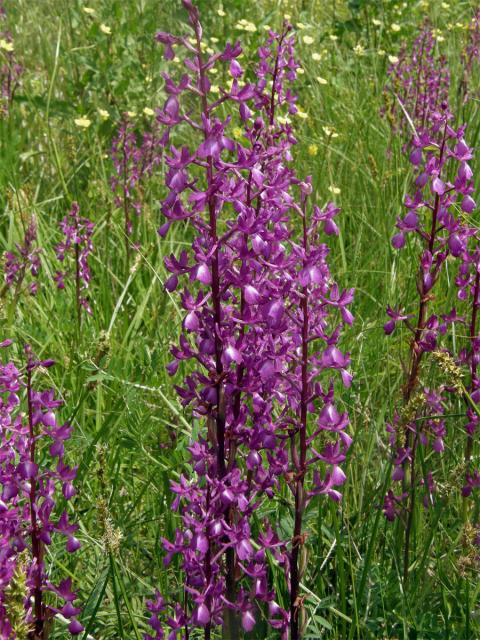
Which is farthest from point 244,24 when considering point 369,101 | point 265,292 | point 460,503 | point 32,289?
point 265,292

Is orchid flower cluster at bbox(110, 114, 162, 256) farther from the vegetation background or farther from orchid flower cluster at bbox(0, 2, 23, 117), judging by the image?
orchid flower cluster at bbox(0, 2, 23, 117)

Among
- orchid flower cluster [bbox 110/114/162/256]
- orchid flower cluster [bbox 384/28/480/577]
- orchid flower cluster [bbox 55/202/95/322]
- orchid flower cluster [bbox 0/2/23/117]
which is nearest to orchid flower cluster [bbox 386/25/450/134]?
orchid flower cluster [bbox 110/114/162/256]

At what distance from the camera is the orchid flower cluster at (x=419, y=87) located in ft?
15.8

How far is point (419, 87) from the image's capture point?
16.6ft

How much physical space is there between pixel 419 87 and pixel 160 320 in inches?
86.9

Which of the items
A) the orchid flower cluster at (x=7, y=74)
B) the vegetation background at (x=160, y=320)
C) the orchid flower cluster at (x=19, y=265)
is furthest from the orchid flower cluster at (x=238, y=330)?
the orchid flower cluster at (x=7, y=74)

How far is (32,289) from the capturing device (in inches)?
143

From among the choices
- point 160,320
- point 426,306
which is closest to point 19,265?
point 160,320

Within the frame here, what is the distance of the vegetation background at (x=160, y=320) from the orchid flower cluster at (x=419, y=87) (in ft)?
0.44

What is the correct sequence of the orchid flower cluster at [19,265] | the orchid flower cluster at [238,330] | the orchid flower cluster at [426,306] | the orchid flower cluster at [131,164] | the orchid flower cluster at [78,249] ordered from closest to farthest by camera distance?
the orchid flower cluster at [238,330] → the orchid flower cluster at [426,306] → the orchid flower cluster at [19,265] → the orchid flower cluster at [78,249] → the orchid flower cluster at [131,164]

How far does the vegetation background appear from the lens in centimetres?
238

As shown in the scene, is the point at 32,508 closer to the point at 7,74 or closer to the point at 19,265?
the point at 19,265

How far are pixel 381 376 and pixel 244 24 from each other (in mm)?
2996

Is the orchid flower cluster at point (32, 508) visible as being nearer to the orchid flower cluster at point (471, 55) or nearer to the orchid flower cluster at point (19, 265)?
the orchid flower cluster at point (19, 265)
